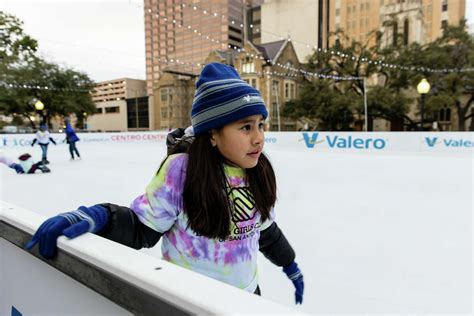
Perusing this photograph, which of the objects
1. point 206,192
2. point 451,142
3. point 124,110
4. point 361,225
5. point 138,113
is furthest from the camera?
point 124,110

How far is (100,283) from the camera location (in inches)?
28.1

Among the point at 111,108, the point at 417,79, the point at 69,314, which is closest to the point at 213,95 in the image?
the point at 69,314

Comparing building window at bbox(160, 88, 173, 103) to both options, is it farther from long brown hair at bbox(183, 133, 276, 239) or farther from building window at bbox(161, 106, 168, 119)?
long brown hair at bbox(183, 133, 276, 239)

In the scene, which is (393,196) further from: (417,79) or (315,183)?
(417,79)

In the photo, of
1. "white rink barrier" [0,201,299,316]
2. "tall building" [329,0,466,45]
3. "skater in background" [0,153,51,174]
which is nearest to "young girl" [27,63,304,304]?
"white rink barrier" [0,201,299,316]

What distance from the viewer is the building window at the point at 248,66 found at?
3033cm

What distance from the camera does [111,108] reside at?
1923 inches

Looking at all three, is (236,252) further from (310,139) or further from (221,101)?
(310,139)

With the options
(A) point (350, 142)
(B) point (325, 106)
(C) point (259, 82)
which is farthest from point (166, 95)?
(A) point (350, 142)

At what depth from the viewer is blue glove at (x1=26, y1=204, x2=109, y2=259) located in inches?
31.5

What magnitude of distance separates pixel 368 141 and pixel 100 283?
34.5 feet

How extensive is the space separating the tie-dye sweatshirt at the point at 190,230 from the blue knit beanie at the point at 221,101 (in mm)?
129

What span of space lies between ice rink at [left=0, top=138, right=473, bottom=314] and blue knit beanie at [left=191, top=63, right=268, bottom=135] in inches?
52.1

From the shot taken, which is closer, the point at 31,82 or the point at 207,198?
the point at 207,198
